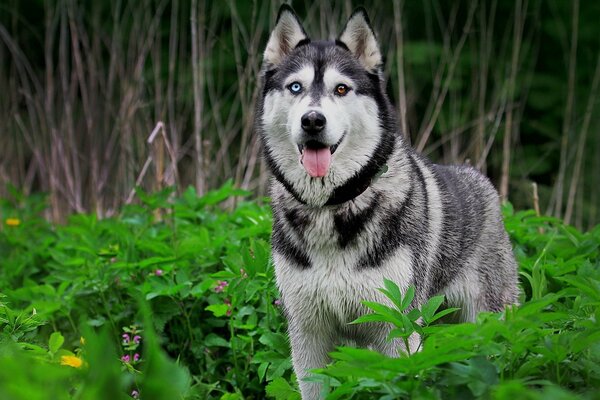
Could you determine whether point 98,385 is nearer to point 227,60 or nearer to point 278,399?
point 278,399

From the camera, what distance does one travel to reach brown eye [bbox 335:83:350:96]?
2.97 m

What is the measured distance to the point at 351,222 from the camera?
294 centimetres

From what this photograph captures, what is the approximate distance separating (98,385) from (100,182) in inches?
172

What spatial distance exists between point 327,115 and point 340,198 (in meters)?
0.38

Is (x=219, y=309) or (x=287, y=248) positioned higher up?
(x=287, y=248)

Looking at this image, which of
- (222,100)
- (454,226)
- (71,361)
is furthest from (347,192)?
(222,100)

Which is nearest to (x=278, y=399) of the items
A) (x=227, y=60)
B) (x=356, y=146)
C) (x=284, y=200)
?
(x=284, y=200)

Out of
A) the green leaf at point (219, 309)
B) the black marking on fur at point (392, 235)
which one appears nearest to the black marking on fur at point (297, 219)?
the black marking on fur at point (392, 235)

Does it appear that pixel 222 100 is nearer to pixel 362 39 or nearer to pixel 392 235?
pixel 362 39

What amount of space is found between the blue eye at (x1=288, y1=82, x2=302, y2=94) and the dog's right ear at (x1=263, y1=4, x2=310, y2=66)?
28cm

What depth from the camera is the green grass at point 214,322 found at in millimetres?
1855

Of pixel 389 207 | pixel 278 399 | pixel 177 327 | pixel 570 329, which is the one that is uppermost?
pixel 389 207

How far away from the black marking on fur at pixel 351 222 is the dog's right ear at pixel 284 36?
77cm

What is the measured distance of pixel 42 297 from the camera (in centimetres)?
411
